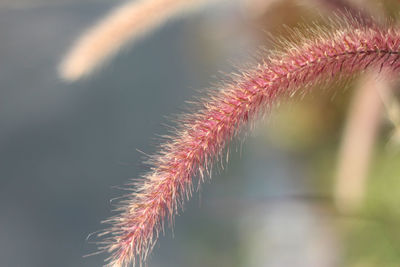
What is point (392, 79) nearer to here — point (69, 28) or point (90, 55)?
point (90, 55)

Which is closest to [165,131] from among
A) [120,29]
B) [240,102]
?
[120,29]

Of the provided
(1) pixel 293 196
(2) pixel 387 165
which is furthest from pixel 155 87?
(2) pixel 387 165

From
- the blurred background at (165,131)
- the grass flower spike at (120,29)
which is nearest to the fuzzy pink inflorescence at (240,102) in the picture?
the grass flower spike at (120,29)

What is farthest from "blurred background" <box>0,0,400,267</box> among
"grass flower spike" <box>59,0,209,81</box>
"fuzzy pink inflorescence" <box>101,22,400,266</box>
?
"fuzzy pink inflorescence" <box>101,22,400,266</box>

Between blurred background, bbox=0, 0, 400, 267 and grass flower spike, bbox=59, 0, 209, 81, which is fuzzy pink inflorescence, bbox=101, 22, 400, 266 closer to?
grass flower spike, bbox=59, 0, 209, 81

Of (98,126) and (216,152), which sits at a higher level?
(98,126)

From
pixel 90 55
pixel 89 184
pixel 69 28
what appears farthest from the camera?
pixel 69 28

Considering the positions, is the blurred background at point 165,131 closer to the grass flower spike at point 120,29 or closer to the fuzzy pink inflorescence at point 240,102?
the grass flower spike at point 120,29
